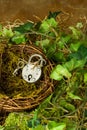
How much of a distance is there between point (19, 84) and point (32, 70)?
63 mm

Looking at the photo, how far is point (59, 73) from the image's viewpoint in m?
1.10

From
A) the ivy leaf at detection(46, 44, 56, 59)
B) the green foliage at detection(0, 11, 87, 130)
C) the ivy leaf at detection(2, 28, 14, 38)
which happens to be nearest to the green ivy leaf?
the green foliage at detection(0, 11, 87, 130)

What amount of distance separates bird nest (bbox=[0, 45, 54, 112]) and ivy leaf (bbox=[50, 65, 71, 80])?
0.05 m

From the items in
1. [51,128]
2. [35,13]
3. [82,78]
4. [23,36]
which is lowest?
[51,128]

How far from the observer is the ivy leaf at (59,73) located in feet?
3.59

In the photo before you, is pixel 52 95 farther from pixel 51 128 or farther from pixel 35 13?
pixel 35 13

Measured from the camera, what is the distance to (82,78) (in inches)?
44.2

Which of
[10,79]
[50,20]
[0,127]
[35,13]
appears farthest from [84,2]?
[0,127]

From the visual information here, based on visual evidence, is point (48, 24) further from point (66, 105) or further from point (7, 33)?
point (66, 105)

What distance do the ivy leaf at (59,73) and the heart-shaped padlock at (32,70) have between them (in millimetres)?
54

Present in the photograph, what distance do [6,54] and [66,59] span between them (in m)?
0.18

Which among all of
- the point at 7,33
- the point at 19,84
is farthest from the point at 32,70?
the point at 7,33

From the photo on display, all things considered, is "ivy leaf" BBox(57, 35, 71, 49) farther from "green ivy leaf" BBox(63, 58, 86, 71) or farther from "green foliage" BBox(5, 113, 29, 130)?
"green foliage" BBox(5, 113, 29, 130)

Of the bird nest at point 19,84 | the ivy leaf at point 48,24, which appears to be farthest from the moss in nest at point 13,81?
the ivy leaf at point 48,24
